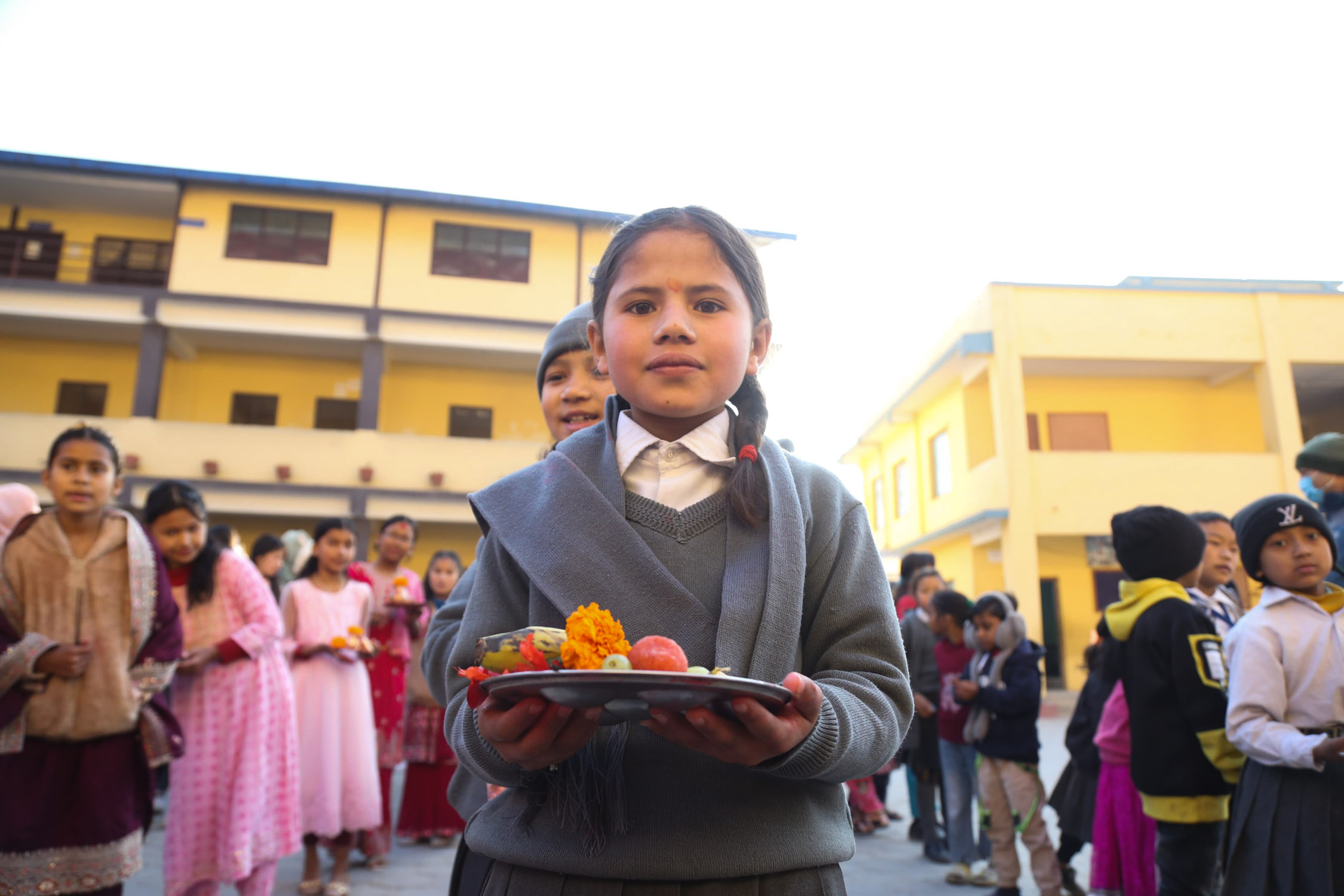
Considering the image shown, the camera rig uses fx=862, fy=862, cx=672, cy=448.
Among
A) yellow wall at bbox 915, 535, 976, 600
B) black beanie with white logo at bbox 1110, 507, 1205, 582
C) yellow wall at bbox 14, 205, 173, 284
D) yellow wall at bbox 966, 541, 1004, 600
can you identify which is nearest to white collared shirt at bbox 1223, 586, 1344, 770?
black beanie with white logo at bbox 1110, 507, 1205, 582

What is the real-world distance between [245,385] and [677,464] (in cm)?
1788

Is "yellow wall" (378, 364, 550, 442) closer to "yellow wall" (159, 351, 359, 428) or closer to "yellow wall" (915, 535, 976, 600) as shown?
"yellow wall" (159, 351, 359, 428)

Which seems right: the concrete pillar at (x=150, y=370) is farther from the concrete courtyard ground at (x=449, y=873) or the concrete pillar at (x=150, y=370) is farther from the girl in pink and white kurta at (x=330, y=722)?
the girl in pink and white kurta at (x=330, y=722)

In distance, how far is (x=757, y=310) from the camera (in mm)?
1362

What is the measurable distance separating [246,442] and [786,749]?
53.7ft

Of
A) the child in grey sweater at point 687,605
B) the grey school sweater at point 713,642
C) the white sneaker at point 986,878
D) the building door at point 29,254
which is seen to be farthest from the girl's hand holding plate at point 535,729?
the building door at point 29,254

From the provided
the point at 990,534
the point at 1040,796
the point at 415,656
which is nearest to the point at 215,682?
the point at 415,656

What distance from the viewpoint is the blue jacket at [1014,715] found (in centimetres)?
435

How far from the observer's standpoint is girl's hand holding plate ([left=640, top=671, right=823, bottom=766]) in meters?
0.87

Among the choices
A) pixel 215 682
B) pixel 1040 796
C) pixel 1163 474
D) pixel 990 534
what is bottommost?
pixel 1040 796

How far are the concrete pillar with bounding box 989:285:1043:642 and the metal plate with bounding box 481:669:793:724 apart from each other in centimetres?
1520

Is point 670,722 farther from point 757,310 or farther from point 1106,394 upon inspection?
point 1106,394

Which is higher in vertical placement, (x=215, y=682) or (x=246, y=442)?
(x=246, y=442)

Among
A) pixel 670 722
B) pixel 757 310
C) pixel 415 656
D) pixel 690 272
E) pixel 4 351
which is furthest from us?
pixel 4 351
